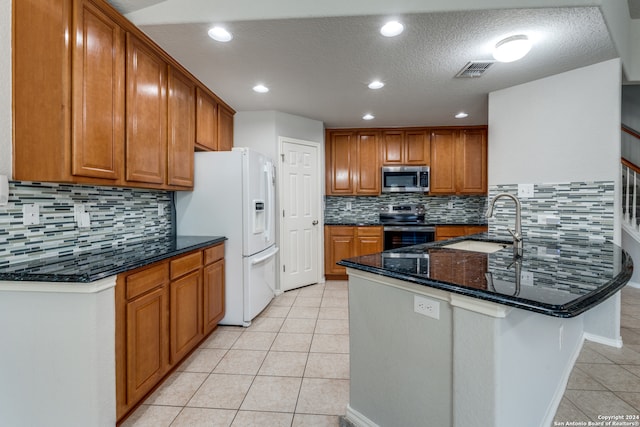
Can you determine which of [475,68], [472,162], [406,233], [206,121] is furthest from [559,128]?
[206,121]

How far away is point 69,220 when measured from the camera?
1773 mm

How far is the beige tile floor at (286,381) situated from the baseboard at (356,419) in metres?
0.11

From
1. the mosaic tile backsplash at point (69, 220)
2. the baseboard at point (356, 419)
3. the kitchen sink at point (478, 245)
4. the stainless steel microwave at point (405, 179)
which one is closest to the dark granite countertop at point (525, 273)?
the kitchen sink at point (478, 245)

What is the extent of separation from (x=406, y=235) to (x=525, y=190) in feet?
5.50

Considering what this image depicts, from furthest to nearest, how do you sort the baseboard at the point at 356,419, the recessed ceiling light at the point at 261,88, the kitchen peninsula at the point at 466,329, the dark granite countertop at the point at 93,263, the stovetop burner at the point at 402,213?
the stovetop burner at the point at 402,213 < the recessed ceiling light at the point at 261,88 < the baseboard at the point at 356,419 < the dark granite countertop at the point at 93,263 < the kitchen peninsula at the point at 466,329

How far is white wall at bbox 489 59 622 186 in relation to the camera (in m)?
2.34

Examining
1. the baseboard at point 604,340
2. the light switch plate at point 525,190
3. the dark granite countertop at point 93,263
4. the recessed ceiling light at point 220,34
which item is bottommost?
the baseboard at point 604,340

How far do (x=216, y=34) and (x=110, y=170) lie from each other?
1112 millimetres

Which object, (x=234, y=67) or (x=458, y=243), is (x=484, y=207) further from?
(x=234, y=67)

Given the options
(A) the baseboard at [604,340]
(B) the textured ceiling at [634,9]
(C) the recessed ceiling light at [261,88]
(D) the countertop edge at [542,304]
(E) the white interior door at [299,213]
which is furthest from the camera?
(E) the white interior door at [299,213]

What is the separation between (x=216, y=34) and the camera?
1.93 m

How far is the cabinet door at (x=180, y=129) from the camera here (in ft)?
7.62

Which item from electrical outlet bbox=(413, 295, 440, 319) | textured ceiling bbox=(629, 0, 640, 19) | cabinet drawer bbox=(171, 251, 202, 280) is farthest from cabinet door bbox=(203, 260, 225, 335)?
textured ceiling bbox=(629, 0, 640, 19)

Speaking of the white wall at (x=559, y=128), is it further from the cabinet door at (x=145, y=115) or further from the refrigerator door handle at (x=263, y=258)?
the cabinet door at (x=145, y=115)
